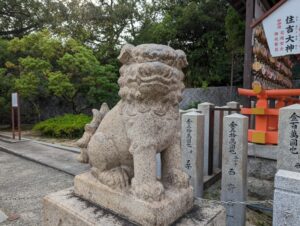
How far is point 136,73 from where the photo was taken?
169 centimetres

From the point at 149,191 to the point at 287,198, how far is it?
101 centimetres

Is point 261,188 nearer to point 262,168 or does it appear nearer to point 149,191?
point 262,168

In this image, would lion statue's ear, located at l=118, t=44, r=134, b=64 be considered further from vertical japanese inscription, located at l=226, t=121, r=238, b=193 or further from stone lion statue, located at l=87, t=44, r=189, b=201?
vertical japanese inscription, located at l=226, t=121, r=238, b=193

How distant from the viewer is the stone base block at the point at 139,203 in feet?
5.46

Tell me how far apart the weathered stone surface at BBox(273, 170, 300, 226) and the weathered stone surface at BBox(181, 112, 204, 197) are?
1.60 m

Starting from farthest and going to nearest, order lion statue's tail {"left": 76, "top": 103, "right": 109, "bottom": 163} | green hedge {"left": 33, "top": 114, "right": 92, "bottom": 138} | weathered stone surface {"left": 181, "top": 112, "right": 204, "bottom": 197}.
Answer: green hedge {"left": 33, "top": 114, "right": 92, "bottom": 138} → weathered stone surface {"left": 181, "top": 112, "right": 204, "bottom": 197} → lion statue's tail {"left": 76, "top": 103, "right": 109, "bottom": 163}

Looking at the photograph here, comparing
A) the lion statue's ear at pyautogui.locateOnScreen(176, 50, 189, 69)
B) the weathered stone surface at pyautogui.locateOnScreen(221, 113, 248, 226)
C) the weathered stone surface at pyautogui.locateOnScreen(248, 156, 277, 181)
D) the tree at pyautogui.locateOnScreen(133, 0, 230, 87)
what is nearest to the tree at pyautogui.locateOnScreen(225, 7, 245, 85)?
the tree at pyautogui.locateOnScreen(133, 0, 230, 87)

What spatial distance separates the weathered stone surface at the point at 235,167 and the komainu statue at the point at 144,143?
1325mm

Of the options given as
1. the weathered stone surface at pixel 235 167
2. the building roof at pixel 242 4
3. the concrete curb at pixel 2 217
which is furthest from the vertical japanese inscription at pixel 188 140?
the building roof at pixel 242 4

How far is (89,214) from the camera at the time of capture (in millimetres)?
1913

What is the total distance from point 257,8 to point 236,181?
4.01 m

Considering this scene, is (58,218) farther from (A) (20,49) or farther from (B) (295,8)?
(A) (20,49)

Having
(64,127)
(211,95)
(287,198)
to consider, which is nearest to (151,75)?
(287,198)

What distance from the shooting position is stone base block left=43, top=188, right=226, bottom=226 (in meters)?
1.81
